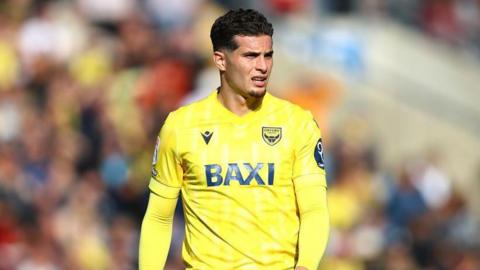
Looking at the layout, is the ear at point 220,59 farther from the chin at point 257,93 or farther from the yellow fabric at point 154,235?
the yellow fabric at point 154,235

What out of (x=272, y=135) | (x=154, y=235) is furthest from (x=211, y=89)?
(x=272, y=135)

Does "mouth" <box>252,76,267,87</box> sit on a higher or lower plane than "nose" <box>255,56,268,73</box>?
lower

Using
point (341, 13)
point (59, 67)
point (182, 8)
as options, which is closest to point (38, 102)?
point (59, 67)

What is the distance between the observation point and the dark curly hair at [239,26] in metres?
6.69

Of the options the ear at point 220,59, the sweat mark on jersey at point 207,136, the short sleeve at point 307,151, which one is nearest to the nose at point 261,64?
the ear at point 220,59

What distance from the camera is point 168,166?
6941 mm

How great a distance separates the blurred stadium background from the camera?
44.9ft

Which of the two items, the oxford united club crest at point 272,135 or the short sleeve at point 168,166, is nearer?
the oxford united club crest at point 272,135

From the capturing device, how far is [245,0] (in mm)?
14961

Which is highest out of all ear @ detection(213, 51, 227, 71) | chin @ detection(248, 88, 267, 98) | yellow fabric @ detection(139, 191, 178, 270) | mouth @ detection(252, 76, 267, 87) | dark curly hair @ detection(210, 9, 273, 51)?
dark curly hair @ detection(210, 9, 273, 51)

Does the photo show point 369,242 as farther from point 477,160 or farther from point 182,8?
point 182,8

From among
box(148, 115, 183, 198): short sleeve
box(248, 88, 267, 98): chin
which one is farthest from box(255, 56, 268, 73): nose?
box(148, 115, 183, 198): short sleeve

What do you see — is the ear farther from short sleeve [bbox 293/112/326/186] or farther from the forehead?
short sleeve [bbox 293/112/326/186]

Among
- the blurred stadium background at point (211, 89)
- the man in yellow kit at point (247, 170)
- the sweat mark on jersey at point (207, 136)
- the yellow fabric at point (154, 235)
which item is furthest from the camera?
the blurred stadium background at point (211, 89)
